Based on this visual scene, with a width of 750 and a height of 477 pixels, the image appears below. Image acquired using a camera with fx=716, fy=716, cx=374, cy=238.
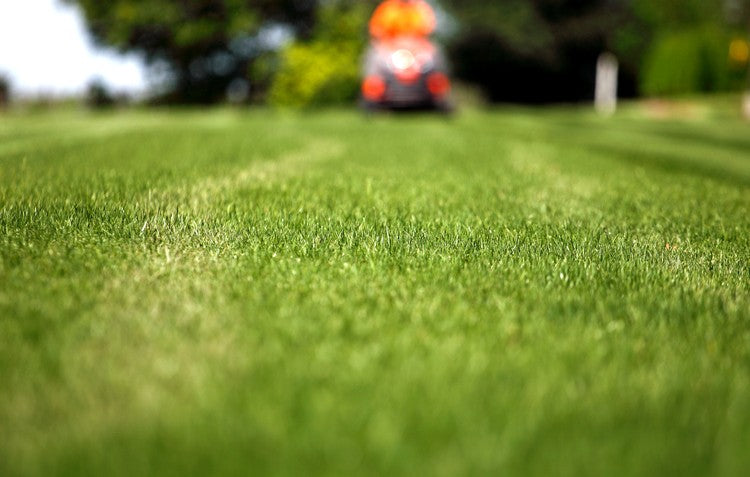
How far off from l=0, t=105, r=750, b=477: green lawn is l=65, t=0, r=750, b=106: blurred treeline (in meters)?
22.2

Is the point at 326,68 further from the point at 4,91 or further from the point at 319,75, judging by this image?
the point at 4,91

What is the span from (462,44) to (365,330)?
3957 cm

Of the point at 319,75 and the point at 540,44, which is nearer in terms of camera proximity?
the point at 319,75

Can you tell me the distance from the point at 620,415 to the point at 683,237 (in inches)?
100.0

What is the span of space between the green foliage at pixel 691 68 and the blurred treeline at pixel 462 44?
0.04m

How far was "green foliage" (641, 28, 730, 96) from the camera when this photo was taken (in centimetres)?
2930

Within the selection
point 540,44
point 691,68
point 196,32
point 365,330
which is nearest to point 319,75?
point 196,32

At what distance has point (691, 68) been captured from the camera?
96.5 ft

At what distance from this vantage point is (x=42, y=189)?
4.84 metres

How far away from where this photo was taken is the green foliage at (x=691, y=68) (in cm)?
2930

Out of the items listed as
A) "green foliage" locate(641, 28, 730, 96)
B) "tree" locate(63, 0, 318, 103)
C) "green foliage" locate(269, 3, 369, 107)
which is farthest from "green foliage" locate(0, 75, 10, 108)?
"green foliage" locate(641, 28, 730, 96)

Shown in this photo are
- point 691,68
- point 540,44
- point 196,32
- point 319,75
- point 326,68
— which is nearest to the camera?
point 326,68

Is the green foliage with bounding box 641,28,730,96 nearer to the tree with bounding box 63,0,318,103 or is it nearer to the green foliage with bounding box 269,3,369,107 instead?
the green foliage with bounding box 269,3,369,107

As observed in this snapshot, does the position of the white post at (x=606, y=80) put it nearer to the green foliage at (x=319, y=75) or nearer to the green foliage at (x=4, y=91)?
the green foliage at (x=319, y=75)
